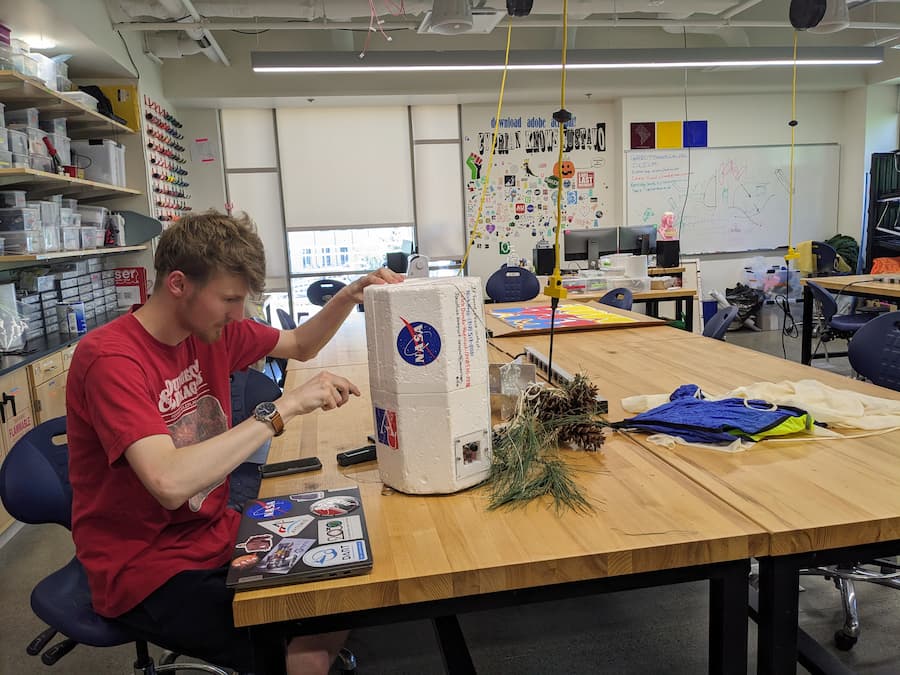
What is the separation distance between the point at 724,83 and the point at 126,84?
239 inches

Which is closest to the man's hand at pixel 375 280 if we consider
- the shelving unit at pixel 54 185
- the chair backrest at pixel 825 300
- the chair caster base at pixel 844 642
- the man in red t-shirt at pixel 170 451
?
the man in red t-shirt at pixel 170 451

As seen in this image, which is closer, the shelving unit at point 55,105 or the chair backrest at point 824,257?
the shelving unit at point 55,105

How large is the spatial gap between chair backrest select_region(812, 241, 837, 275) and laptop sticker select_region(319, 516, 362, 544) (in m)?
7.53

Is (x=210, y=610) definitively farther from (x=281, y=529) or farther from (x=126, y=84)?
(x=126, y=84)

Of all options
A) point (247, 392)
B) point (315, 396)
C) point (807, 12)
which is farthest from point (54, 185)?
Answer: point (807, 12)

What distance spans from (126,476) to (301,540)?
418 mm

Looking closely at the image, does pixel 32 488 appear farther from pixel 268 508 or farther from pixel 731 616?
pixel 731 616

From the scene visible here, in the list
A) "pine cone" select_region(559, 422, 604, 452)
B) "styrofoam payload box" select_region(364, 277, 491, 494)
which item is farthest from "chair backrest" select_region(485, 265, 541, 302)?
"styrofoam payload box" select_region(364, 277, 491, 494)

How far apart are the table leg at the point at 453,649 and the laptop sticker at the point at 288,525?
391 millimetres

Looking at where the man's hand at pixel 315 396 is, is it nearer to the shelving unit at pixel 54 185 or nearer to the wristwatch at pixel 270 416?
the wristwatch at pixel 270 416

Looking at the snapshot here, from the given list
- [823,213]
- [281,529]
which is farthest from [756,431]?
[823,213]

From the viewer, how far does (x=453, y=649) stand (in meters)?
1.46

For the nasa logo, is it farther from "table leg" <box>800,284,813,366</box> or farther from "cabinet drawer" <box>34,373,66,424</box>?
"table leg" <box>800,284,813,366</box>

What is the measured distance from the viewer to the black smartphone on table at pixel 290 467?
1.42m
